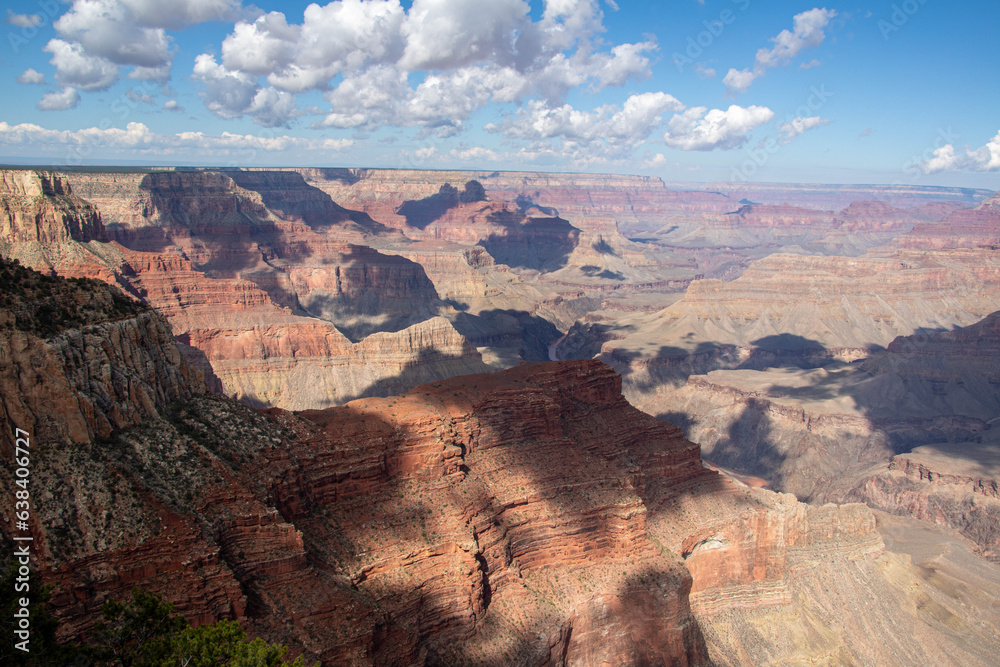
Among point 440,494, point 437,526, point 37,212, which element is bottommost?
→ point 437,526

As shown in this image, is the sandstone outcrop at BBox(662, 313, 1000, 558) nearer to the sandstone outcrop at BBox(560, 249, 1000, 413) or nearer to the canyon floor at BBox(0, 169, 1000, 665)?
the canyon floor at BBox(0, 169, 1000, 665)

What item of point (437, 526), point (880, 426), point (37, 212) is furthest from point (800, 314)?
point (37, 212)

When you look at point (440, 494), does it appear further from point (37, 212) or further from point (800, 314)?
point (800, 314)

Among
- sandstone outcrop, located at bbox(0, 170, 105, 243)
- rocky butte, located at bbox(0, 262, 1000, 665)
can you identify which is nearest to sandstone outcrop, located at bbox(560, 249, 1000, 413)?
rocky butte, located at bbox(0, 262, 1000, 665)

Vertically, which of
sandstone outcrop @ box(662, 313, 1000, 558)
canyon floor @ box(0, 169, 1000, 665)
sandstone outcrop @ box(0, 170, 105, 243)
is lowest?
sandstone outcrop @ box(662, 313, 1000, 558)

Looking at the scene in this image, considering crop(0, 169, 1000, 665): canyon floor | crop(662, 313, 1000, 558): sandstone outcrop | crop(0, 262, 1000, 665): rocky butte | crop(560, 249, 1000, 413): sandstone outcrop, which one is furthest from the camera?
crop(560, 249, 1000, 413): sandstone outcrop

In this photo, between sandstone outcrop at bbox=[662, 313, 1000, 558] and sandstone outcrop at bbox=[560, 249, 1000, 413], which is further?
sandstone outcrop at bbox=[560, 249, 1000, 413]

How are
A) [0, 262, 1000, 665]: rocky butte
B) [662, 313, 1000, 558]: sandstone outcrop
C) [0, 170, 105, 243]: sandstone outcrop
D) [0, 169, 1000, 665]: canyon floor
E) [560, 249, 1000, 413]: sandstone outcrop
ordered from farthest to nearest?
[560, 249, 1000, 413]: sandstone outcrop < [662, 313, 1000, 558]: sandstone outcrop < [0, 170, 105, 243]: sandstone outcrop < [0, 169, 1000, 665]: canyon floor < [0, 262, 1000, 665]: rocky butte

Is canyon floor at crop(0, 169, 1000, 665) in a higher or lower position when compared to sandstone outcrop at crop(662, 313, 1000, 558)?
higher

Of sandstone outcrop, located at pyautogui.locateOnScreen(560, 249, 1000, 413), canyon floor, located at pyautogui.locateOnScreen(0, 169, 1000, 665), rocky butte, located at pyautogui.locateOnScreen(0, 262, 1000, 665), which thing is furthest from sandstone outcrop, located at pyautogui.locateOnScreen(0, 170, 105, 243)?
sandstone outcrop, located at pyautogui.locateOnScreen(560, 249, 1000, 413)

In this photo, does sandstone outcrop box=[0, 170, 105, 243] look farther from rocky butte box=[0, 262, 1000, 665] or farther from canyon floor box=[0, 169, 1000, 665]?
rocky butte box=[0, 262, 1000, 665]

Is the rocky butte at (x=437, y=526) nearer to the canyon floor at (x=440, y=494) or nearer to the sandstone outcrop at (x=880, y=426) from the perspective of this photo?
the canyon floor at (x=440, y=494)

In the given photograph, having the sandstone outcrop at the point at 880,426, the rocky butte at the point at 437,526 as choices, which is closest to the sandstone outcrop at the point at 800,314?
the sandstone outcrop at the point at 880,426

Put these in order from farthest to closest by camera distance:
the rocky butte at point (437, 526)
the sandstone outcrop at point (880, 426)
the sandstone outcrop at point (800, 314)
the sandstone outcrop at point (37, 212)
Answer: the sandstone outcrop at point (800, 314) → the sandstone outcrop at point (880, 426) → the sandstone outcrop at point (37, 212) → the rocky butte at point (437, 526)
